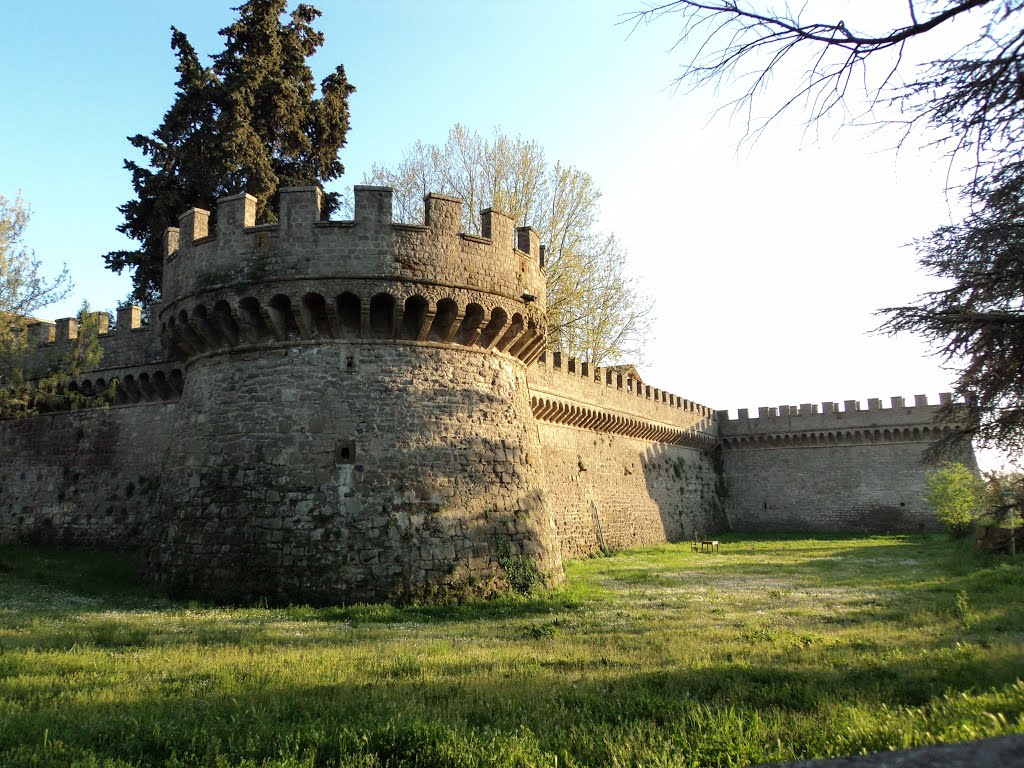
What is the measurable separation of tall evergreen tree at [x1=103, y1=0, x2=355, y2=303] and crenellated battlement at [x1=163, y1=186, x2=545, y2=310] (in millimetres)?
8055

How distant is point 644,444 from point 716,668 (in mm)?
21619

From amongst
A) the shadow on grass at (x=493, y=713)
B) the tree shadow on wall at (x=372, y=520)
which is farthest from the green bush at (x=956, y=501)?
the shadow on grass at (x=493, y=713)

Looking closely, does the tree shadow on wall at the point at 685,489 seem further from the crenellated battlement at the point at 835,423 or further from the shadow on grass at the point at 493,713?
the shadow on grass at the point at 493,713

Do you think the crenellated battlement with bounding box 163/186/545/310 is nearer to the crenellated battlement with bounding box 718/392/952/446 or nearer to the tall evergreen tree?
the tall evergreen tree

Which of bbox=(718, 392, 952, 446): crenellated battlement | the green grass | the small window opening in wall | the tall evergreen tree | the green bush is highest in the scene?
the tall evergreen tree

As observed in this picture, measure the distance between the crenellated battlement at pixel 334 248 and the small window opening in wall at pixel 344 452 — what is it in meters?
2.75

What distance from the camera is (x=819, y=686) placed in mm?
5738

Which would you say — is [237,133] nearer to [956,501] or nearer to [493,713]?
[493,713]

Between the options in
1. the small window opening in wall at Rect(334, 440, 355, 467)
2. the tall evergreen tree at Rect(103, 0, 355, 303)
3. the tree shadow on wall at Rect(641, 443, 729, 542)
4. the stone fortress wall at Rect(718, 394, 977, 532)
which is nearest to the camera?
the small window opening in wall at Rect(334, 440, 355, 467)

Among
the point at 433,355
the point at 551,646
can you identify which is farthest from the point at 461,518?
the point at 551,646

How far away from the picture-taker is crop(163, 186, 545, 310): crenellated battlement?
37.6 ft

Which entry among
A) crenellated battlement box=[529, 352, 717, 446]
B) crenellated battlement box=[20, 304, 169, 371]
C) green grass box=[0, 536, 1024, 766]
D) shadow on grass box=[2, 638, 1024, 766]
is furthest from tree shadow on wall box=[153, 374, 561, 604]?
crenellated battlement box=[529, 352, 717, 446]

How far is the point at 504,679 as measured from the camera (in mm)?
6102

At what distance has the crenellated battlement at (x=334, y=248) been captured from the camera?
11.5 m
